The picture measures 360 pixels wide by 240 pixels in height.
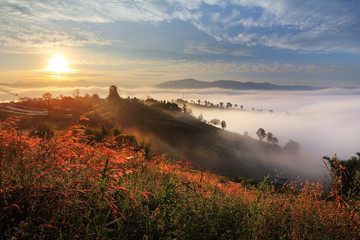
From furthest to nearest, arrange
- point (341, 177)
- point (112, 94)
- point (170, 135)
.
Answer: point (112, 94)
point (170, 135)
point (341, 177)

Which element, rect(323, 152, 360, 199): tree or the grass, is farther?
rect(323, 152, 360, 199): tree

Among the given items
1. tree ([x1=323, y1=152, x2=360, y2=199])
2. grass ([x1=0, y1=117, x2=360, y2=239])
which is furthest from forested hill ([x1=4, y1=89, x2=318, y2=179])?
grass ([x1=0, y1=117, x2=360, y2=239])

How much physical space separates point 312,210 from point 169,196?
3397 millimetres

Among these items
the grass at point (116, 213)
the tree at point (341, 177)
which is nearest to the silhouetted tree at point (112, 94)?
the tree at point (341, 177)

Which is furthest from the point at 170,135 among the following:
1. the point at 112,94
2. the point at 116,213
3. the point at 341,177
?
the point at 116,213

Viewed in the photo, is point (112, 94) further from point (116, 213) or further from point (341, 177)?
point (116, 213)

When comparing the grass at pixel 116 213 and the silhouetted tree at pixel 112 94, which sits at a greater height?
the silhouetted tree at pixel 112 94

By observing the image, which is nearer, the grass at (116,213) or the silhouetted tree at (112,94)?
the grass at (116,213)

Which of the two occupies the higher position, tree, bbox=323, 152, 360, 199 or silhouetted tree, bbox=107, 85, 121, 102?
silhouetted tree, bbox=107, 85, 121, 102

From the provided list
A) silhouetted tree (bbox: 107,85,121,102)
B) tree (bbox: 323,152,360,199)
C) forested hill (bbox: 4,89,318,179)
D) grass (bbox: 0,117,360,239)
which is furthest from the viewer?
silhouetted tree (bbox: 107,85,121,102)

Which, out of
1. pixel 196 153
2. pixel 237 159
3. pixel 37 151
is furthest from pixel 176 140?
pixel 37 151

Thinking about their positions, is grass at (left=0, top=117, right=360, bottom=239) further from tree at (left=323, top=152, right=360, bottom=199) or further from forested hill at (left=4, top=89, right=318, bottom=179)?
forested hill at (left=4, top=89, right=318, bottom=179)

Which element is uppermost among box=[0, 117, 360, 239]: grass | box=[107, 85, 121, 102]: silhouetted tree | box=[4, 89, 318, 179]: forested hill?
box=[107, 85, 121, 102]: silhouetted tree

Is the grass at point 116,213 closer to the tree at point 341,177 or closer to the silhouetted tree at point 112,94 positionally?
the tree at point 341,177
